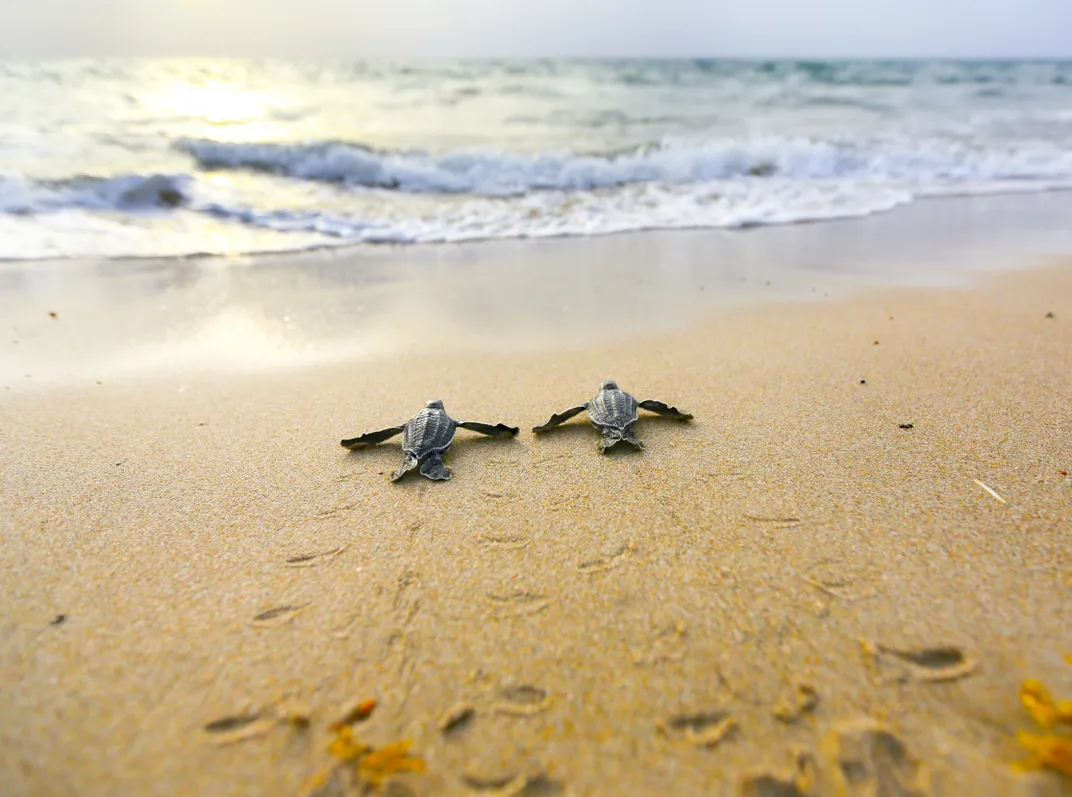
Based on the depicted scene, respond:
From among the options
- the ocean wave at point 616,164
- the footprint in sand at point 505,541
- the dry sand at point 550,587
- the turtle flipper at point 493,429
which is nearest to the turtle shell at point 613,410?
the dry sand at point 550,587

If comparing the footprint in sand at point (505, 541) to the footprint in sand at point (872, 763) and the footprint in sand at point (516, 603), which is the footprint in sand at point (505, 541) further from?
the footprint in sand at point (872, 763)

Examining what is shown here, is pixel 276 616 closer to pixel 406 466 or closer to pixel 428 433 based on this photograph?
pixel 406 466

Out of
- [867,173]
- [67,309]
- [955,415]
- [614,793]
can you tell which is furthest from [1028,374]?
[867,173]

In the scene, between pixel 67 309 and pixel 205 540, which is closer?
pixel 205 540

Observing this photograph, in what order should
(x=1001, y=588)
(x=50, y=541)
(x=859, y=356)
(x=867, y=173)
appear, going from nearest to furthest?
(x=1001, y=588), (x=50, y=541), (x=859, y=356), (x=867, y=173)

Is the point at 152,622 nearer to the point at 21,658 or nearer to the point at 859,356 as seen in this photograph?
the point at 21,658

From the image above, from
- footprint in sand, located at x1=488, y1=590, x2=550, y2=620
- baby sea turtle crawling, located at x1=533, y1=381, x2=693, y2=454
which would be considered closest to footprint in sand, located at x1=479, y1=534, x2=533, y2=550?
footprint in sand, located at x1=488, y1=590, x2=550, y2=620

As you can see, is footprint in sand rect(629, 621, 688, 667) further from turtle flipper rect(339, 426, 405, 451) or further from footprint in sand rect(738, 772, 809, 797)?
turtle flipper rect(339, 426, 405, 451)
